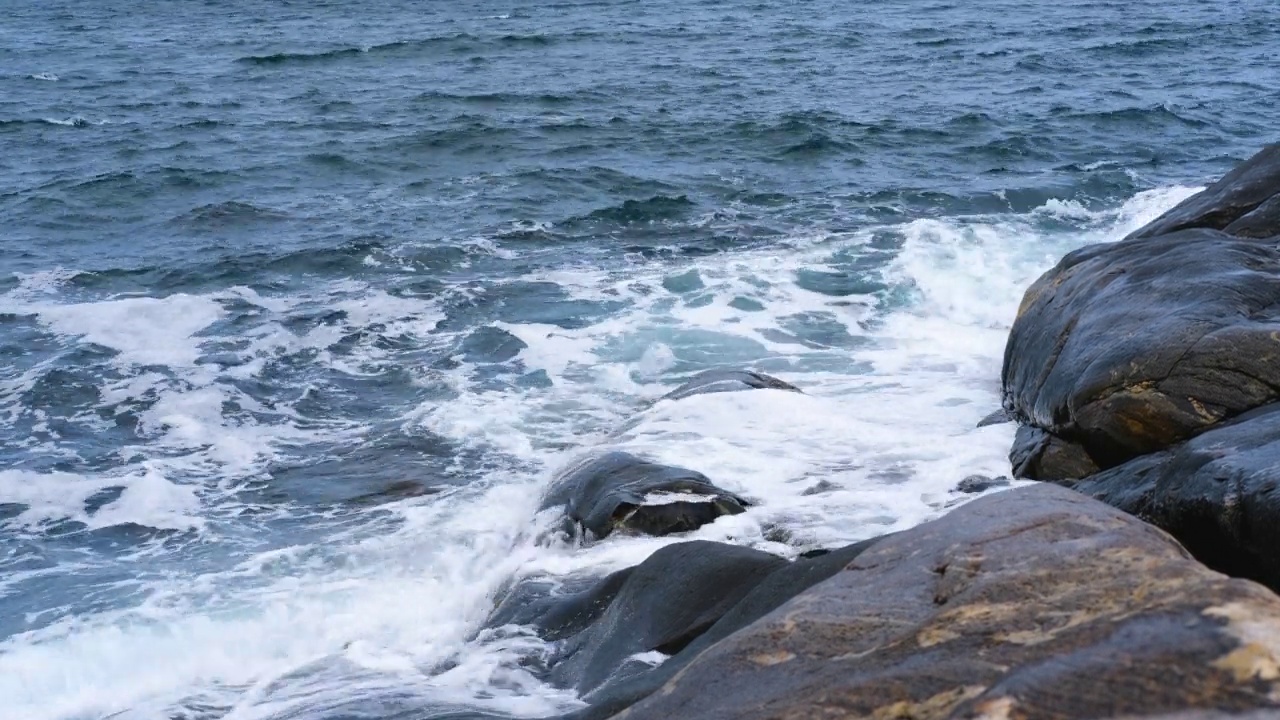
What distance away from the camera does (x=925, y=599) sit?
3.84 metres

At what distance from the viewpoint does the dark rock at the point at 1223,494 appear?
4895 mm

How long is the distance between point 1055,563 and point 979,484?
4629mm

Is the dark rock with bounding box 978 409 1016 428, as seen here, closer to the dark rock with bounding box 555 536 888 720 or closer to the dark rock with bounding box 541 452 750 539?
the dark rock with bounding box 541 452 750 539

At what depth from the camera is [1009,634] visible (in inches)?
136

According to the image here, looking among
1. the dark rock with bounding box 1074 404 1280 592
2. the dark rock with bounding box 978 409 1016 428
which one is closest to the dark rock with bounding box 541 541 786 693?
the dark rock with bounding box 1074 404 1280 592

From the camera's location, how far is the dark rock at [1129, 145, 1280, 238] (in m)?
10.2

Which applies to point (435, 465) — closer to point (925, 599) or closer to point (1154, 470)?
point (1154, 470)

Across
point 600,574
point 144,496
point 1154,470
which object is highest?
point 1154,470

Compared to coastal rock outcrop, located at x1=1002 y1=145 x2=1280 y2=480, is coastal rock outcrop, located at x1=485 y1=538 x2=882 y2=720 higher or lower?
coastal rock outcrop, located at x1=1002 y1=145 x2=1280 y2=480

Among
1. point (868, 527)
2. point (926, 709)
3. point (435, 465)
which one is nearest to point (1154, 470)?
point (868, 527)

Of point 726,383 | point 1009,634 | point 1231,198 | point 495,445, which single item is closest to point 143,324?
point 495,445

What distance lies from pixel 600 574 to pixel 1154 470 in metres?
3.13

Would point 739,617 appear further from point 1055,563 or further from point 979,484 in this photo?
point 979,484

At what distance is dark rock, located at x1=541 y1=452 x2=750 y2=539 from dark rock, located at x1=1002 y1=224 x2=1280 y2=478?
2139 mm
